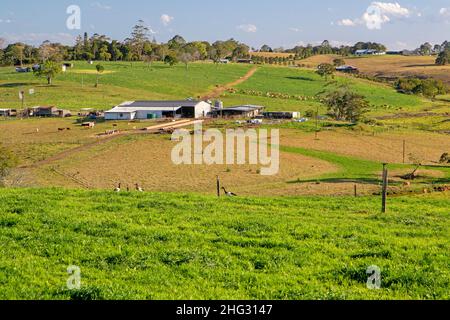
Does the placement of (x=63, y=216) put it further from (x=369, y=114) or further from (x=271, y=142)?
(x=369, y=114)

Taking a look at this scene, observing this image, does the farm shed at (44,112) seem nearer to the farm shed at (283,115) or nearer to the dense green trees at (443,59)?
the farm shed at (283,115)

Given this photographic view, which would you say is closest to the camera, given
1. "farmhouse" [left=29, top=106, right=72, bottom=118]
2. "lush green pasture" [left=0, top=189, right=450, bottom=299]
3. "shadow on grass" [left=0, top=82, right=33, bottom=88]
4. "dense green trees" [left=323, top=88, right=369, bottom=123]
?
"lush green pasture" [left=0, top=189, right=450, bottom=299]

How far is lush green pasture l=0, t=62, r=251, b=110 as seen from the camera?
9881 centimetres

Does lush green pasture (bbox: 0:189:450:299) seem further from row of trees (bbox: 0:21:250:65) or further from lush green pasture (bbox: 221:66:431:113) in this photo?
row of trees (bbox: 0:21:250:65)

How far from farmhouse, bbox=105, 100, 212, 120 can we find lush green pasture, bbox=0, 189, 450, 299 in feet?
201

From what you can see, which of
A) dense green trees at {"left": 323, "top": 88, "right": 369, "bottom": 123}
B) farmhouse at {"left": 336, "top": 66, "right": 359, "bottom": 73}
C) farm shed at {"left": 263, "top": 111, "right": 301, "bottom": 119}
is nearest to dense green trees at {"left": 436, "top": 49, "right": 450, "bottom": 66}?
farmhouse at {"left": 336, "top": 66, "right": 359, "bottom": 73}

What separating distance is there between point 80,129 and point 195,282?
6235 centimetres

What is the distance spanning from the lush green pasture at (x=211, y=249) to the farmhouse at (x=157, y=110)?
201 feet

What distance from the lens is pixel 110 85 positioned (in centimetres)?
12056

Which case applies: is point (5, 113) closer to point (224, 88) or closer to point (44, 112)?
point (44, 112)

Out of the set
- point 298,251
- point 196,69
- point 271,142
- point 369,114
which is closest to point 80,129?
point 271,142

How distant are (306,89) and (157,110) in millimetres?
64921

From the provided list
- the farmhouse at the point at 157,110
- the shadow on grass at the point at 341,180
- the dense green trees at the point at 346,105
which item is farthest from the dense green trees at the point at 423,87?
the shadow on grass at the point at 341,180
